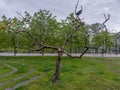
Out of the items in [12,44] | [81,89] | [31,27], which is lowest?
[81,89]

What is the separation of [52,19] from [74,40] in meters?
4.61

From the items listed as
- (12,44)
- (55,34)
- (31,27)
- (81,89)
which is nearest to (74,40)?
(55,34)

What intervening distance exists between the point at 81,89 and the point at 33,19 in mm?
23202

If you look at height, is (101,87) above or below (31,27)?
below

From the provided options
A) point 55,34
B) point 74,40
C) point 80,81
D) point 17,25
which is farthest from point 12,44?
point 80,81

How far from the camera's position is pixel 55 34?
33.2m

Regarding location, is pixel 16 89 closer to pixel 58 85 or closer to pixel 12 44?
pixel 58 85

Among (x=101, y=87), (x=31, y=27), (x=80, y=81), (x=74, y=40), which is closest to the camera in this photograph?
(x=101, y=87)

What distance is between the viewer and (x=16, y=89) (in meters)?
10.8

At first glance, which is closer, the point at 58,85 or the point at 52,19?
the point at 58,85

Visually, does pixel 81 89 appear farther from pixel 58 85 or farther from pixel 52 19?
pixel 52 19

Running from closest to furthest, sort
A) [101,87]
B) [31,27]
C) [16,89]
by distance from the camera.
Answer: [16,89], [101,87], [31,27]

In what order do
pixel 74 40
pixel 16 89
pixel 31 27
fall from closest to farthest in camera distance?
pixel 16 89 < pixel 31 27 < pixel 74 40

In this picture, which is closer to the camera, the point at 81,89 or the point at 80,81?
the point at 81,89
